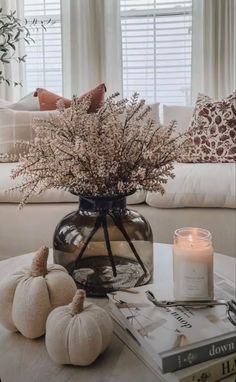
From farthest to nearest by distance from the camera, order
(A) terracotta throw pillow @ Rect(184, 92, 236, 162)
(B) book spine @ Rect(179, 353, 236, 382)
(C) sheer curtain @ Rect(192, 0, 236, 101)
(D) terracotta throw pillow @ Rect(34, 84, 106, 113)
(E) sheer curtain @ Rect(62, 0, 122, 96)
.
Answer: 1. (E) sheer curtain @ Rect(62, 0, 122, 96)
2. (C) sheer curtain @ Rect(192, 0, 236, 101)
3. (D) terracotta throw pillow @ Rect(34, 84, 106, 113)
4. (A) terracotta throw pillow @ Rect(184, 92, 236, 162)
5. (B) book spine @ Rect(179, 353, 236, 382)

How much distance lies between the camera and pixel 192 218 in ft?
8.16

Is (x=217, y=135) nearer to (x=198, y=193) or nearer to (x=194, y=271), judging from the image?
(x=198, y=193)

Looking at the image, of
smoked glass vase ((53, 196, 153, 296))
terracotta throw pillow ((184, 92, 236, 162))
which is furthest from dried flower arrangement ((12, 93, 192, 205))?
→ terracotta throw pillow ((184, 92, 236, 162))

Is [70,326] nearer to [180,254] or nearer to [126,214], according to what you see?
[180,254]

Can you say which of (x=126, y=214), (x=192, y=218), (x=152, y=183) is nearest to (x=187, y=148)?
(x=152, y=183)

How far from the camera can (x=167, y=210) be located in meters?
2.51

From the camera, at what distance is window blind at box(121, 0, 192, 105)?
3.98 m

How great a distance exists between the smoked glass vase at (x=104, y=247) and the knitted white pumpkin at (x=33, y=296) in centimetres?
20

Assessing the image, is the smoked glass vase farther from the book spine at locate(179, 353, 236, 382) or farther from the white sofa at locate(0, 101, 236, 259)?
the white sofa at locate(0, 101, 236, 259)

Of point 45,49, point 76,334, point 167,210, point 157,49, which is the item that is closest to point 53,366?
point 76,334

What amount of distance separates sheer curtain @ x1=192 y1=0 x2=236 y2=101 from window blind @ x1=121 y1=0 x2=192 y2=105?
0.32 ft

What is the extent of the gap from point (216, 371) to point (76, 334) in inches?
10.7

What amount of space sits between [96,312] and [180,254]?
0.26 metres

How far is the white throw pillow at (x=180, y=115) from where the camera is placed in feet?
10.6
